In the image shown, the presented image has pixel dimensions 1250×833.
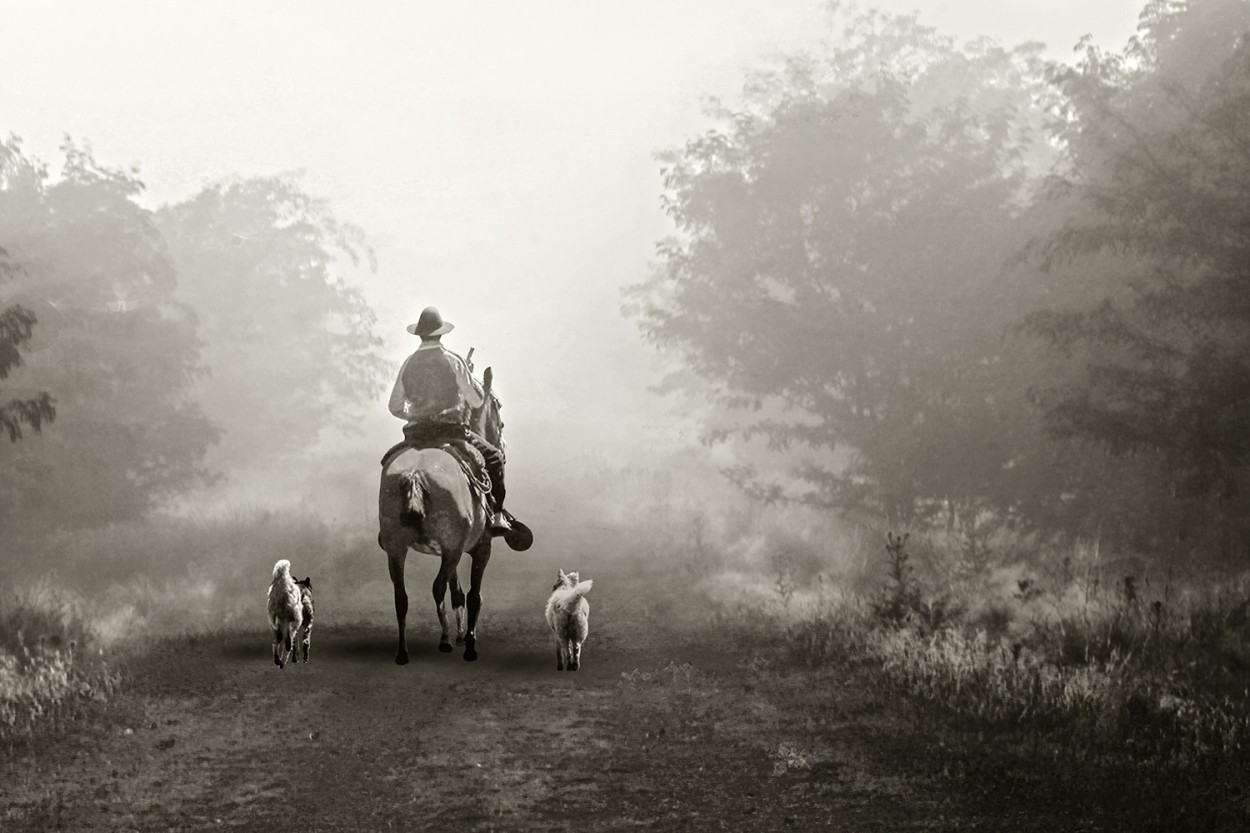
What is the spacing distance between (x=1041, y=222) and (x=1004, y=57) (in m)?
7.54

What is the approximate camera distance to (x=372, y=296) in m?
66.9

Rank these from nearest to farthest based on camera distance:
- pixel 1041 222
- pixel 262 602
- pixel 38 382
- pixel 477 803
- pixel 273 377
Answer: pixel 477 803 → pixel 262 602 → pixel 1041 222 → pixel 38 382 → pixel 273 377

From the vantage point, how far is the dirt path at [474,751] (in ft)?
26.4

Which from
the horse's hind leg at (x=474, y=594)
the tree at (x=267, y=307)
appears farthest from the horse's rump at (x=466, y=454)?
the tree at (x=267, y=307)

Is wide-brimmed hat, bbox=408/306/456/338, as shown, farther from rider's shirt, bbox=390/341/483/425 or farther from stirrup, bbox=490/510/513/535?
stirrup, bbox=490/510/513/535

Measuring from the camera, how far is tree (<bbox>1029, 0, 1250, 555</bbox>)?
13.5m

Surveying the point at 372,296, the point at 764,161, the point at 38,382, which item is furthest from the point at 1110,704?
the point at 372,296

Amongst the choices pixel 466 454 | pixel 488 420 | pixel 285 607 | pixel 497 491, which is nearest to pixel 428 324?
pixel 466 454

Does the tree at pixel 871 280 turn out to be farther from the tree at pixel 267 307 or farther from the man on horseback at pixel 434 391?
the tree at pixel 267 307

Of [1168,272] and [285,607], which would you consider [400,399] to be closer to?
[285,607]

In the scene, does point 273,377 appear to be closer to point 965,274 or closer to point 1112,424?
point 965,274

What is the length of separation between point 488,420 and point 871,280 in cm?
1199

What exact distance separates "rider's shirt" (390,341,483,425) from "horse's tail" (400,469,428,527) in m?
0.45

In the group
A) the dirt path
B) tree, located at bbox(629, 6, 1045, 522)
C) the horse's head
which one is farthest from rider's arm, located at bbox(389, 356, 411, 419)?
tree, located at bbox(629, 6, 1045, 522)
